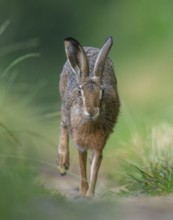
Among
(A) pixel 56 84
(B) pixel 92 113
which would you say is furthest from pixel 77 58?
(A) pixel 56 84

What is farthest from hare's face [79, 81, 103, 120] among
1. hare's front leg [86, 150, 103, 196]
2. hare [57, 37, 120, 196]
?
hare's front leg [86, 150, 103, 196]

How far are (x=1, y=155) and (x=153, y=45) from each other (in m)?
16.2

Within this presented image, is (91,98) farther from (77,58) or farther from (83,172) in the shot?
(83,172)

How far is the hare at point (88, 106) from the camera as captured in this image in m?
11.9

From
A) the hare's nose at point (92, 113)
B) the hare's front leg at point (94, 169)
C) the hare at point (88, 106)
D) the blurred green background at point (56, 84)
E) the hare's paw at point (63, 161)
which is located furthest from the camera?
the hare's paw at point (63, 161)

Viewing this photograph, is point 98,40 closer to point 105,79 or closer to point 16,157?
point 105,79

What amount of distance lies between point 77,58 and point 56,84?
385 inches

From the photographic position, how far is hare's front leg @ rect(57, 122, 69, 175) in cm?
1272

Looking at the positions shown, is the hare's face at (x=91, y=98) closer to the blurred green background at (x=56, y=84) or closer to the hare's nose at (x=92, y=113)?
the hare's nose at (x=92, y=113)

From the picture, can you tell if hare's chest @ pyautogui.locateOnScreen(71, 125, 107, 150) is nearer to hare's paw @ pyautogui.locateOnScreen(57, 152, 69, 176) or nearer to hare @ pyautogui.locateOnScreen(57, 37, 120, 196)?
hare @ pyautogui.locateOnScreen(57, 37, 120, 196)

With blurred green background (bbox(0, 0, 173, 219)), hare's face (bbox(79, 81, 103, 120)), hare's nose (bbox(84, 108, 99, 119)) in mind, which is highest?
hare's face (bbox(79, 81, 103, 120))

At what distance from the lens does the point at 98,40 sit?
26984 mm

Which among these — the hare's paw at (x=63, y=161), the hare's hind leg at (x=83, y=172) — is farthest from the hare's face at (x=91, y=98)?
the hare's paw at (x=63, y=161)

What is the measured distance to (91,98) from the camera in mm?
11742
